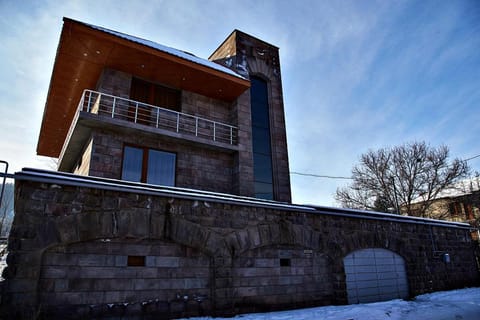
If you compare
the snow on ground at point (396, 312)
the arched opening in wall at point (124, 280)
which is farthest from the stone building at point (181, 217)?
the snow on ground at point (396, 312)

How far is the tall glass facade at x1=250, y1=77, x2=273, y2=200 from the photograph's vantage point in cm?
1276

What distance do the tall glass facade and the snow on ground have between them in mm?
5445

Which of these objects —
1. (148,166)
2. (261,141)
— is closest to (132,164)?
(148,166)

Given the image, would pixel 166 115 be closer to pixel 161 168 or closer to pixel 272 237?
pixel 161 168

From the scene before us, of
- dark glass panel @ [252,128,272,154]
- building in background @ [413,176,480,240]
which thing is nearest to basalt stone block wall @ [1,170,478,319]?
dark glass panel @ [252,128,272,154]

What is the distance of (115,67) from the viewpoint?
10609 mm

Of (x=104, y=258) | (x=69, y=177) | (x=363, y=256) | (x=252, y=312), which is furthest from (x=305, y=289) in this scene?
(x=69, y=177)

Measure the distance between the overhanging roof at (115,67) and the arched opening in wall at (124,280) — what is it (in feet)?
21.1

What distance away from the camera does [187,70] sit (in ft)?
35.7

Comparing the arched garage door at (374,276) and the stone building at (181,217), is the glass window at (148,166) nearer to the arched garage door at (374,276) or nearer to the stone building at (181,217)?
the stone building at (181,217)

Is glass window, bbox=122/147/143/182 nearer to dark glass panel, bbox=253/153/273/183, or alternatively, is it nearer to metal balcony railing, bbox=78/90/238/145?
metal balcony railing, bbox=78/90/238/145

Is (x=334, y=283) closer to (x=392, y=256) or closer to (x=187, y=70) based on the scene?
(x=392, y=256)

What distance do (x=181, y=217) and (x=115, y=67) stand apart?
21.7 feet

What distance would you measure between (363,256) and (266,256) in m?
3.77
